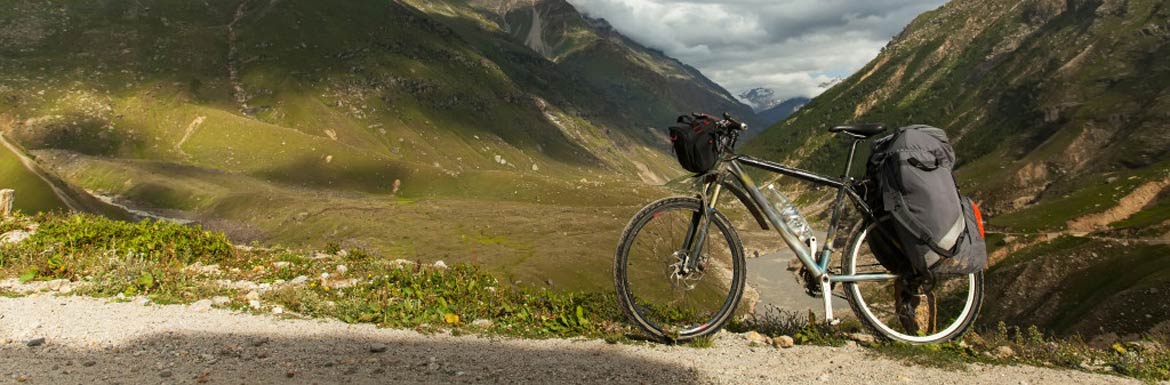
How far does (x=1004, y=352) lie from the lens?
8469 mm

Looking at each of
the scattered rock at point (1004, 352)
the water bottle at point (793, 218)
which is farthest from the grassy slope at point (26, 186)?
the scattered rock at point (1004, 352)

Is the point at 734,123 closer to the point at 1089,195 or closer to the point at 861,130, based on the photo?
the point at 861,130

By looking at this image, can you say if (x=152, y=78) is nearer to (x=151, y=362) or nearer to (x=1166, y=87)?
(x=151, y=362)

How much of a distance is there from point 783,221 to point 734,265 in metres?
0.89

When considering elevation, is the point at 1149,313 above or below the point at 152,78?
below

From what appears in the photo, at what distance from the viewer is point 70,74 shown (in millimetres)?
188375

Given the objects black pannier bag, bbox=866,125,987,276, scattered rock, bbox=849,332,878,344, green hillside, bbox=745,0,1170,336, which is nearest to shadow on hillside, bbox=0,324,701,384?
scattered rock, bbox=849,332,878,344

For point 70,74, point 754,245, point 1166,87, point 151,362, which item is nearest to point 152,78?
point 70,74

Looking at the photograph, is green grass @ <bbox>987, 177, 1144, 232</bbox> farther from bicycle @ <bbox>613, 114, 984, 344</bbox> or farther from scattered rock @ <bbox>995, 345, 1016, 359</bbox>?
bicycle @ <bbox>613, 114, 984, 344</bbox>

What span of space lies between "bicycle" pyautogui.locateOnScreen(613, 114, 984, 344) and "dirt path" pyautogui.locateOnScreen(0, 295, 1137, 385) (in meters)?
0.60

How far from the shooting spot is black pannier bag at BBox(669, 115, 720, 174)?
7414 mm

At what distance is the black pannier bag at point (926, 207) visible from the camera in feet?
25.2

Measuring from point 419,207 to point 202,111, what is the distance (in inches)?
4100

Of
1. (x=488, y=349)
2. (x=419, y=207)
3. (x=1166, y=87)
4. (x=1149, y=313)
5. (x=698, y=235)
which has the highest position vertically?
(x=1166, y=87)
